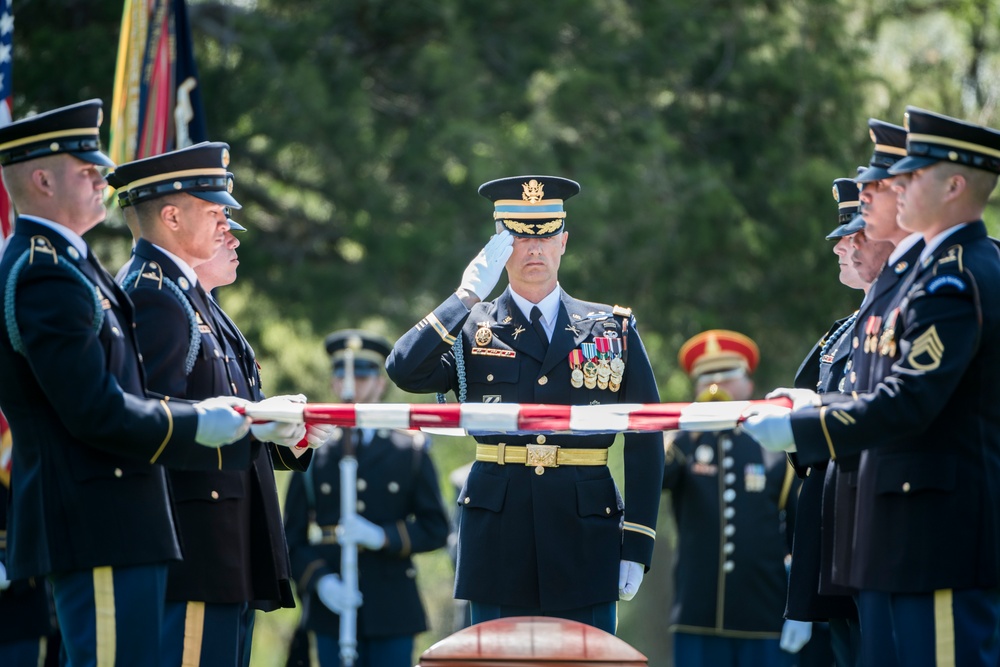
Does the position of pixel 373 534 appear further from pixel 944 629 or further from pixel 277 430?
pixel 944 629

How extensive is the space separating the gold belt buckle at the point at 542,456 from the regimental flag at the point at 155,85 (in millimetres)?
3391

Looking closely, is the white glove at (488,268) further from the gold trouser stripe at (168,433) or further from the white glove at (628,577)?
the gold trouser stripe at (168,433)

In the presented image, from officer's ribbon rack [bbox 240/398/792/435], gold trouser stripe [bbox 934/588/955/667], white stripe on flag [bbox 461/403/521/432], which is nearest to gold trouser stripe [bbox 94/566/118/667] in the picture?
officer's ribbon rack [bbox 240/398/792/435]

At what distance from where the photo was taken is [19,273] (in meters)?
5.03

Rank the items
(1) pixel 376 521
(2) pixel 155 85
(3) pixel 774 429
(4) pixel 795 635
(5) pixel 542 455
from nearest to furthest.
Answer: (3) pixel 774 429 → (5) pixel 542 455 → (2) pixel 155 85 → (4) pixel 795 635 → (1) pixel 376 521

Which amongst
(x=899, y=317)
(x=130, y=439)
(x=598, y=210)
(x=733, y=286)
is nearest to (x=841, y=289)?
(x=733, y=286)

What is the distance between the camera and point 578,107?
13078mm

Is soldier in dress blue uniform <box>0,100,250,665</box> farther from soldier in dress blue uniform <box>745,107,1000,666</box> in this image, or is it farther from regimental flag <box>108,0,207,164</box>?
regimental flag <box>108,0,207,164</box>

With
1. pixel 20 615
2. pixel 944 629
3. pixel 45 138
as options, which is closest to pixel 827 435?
pixel 944 629

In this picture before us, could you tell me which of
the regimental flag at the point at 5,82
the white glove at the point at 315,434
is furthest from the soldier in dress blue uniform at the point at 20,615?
the white glove at the point at 315,434

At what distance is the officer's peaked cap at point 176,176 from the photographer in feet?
19.5

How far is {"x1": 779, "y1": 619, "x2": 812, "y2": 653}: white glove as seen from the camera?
367 inches

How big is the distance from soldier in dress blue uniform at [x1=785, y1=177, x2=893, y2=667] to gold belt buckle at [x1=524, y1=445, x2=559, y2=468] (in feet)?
3.15

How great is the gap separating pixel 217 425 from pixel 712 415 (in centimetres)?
175
